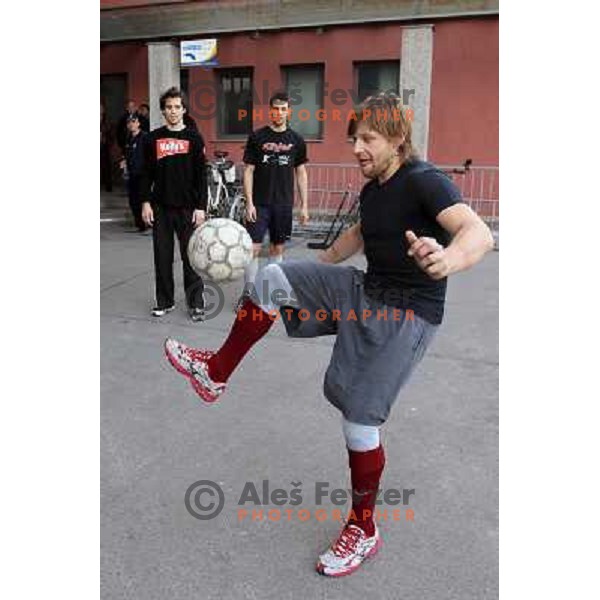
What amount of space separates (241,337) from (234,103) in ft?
39.0

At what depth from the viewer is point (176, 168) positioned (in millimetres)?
5855

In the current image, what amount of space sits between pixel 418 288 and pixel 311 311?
0.46m

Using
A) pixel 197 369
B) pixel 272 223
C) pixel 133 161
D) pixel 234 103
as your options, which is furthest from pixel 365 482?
pixel 234 103

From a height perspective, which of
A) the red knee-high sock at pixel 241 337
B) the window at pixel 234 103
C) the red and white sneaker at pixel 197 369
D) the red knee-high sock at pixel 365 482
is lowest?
the red knee-high sock at pixel 365 482

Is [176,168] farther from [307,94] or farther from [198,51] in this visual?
[307,94]

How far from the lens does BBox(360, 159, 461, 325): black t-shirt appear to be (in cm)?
234

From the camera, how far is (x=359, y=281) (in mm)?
2668

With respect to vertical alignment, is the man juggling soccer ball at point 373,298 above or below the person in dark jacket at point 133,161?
below

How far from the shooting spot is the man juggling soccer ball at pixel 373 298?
240 centimetres

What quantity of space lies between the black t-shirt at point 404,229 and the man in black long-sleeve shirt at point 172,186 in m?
3.56

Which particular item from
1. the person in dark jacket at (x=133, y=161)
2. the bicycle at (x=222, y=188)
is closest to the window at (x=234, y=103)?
the bicycle at (x=222, y=188)

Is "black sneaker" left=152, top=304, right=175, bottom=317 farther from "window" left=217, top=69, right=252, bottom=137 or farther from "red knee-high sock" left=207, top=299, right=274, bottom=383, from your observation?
"window" left=217, top=69, right=252, bottom=137

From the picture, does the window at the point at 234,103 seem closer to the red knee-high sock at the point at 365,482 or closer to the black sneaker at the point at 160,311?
the black sneaker at the point at 160,311

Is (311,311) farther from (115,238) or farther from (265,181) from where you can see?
(115,238)
